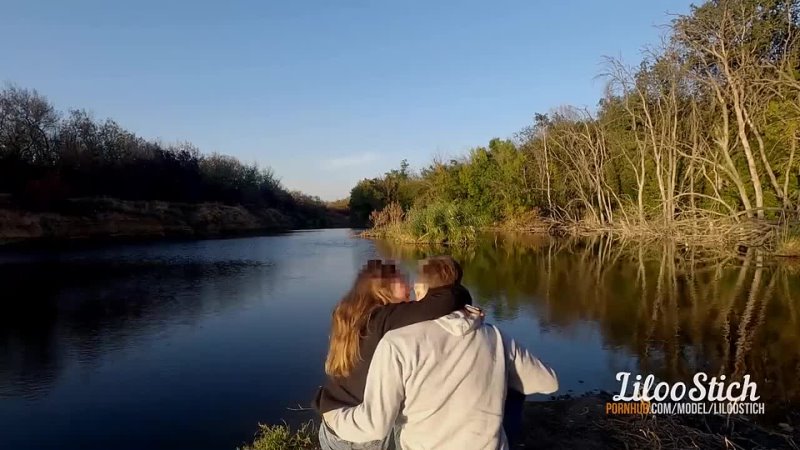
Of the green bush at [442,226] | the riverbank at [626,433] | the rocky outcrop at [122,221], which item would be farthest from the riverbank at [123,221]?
the riverbank at [626,433]

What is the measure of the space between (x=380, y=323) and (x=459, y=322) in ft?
1.16

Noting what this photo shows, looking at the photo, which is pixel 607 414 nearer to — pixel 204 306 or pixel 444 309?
pixel 444 309

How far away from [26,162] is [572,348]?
4039cm

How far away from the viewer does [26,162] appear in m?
36.9

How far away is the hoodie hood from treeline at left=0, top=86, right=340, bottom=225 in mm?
37646

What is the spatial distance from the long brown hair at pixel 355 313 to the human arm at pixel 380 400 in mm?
292

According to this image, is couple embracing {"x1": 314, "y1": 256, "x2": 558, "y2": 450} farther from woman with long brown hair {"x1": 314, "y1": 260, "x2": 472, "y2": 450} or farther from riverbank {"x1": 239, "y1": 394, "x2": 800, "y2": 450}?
riverbank {"x1": 239, "y1": 394, "x2": 800, "y2": 450}

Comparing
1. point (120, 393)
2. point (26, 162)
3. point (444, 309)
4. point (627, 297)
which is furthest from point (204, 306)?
point (26, 162)

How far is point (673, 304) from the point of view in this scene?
10062 millimetres

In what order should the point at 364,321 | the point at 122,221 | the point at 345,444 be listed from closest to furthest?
1. the point at 364,321
2. the point at 345,444
3. the point at 122,221

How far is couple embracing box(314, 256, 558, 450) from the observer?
2092 mm

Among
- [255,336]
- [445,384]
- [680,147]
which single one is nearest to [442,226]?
[680,147]

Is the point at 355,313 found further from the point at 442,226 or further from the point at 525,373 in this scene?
the point at 442,226

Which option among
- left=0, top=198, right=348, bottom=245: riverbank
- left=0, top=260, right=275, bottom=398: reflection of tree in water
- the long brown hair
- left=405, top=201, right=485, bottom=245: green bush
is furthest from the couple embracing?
left=0, top=198, right=348, bottom=245: riverbank
